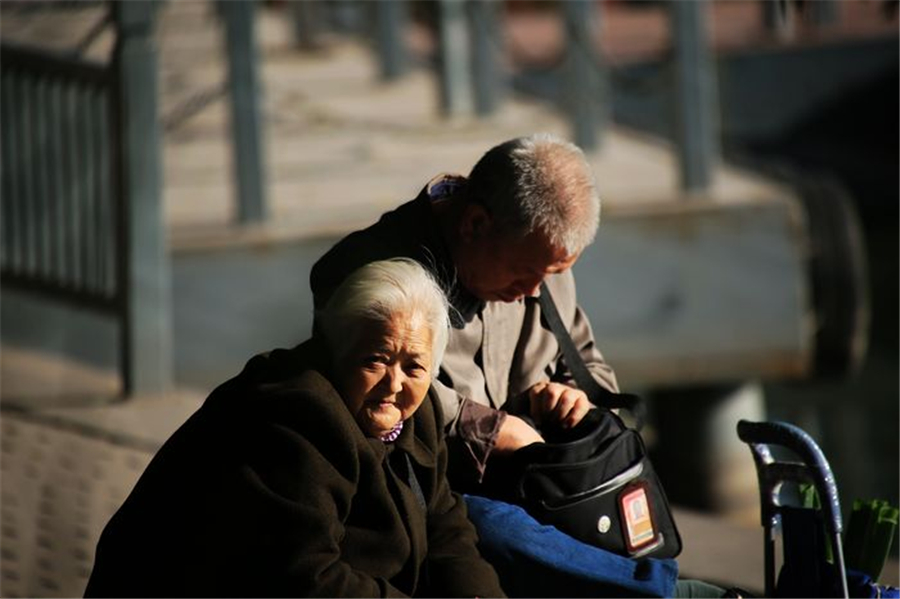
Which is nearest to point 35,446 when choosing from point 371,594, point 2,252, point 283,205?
point 2,252

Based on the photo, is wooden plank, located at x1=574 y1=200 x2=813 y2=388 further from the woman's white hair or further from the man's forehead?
the woman's white hair

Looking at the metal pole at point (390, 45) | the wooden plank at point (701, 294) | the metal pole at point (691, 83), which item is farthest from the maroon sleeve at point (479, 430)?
the metal pole at point (390, 45)

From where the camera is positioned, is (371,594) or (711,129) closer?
(371,594)

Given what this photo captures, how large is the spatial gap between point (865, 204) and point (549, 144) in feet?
49.3

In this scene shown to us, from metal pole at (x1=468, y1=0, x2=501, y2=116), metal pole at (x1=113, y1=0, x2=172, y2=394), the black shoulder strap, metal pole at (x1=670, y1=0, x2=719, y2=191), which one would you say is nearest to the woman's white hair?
the black shoulder strap

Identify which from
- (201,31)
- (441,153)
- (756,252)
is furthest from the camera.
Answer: (201,31)

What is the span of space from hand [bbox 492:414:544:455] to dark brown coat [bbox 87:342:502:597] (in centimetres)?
42

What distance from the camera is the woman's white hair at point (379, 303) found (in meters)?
2.78

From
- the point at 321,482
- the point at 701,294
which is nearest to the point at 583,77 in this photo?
the point at 701,294

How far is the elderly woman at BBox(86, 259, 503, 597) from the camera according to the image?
262 cm

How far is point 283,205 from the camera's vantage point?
28.8 ft

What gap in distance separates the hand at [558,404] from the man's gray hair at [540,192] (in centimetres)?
31

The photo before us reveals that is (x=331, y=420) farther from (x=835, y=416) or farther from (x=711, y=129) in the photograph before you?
(x=835, y=416)

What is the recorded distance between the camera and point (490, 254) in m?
3.27
